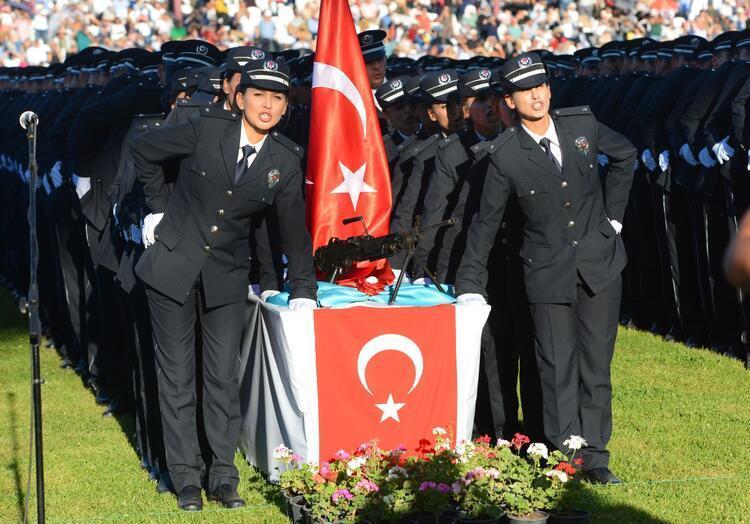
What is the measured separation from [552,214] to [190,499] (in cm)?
224

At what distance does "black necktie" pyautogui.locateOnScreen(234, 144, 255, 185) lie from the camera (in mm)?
6797

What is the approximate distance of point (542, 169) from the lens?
277 inches

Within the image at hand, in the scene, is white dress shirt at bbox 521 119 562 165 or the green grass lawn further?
white dress shirt at bbox 521 119 562 165

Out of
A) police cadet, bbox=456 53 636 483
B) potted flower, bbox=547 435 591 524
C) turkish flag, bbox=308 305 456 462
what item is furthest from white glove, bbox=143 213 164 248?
potted flower, bbox=547 435 591 524

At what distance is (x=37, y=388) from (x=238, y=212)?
1856mm

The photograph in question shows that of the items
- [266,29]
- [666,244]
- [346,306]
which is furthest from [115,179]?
[266,29]

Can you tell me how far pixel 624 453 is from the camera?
771 cm

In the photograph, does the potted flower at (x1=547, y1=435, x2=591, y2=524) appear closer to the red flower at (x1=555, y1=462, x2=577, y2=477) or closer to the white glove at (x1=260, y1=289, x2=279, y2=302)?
the red flower at (x1=555, y1=462, x2=577, y2=477)

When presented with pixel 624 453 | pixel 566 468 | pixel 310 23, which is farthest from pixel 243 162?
pixel 310 23

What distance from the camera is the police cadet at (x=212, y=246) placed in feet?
22.3

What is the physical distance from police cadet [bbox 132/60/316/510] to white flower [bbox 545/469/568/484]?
149cm

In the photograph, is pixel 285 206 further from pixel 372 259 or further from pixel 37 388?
pixel 37 388

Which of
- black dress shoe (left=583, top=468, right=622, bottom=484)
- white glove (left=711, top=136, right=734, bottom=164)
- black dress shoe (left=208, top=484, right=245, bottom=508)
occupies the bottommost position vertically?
black dress shoe (left=208, top=484, right=245, bottom=508)

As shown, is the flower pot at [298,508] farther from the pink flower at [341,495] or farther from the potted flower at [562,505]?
the potted flower at [562,505]
